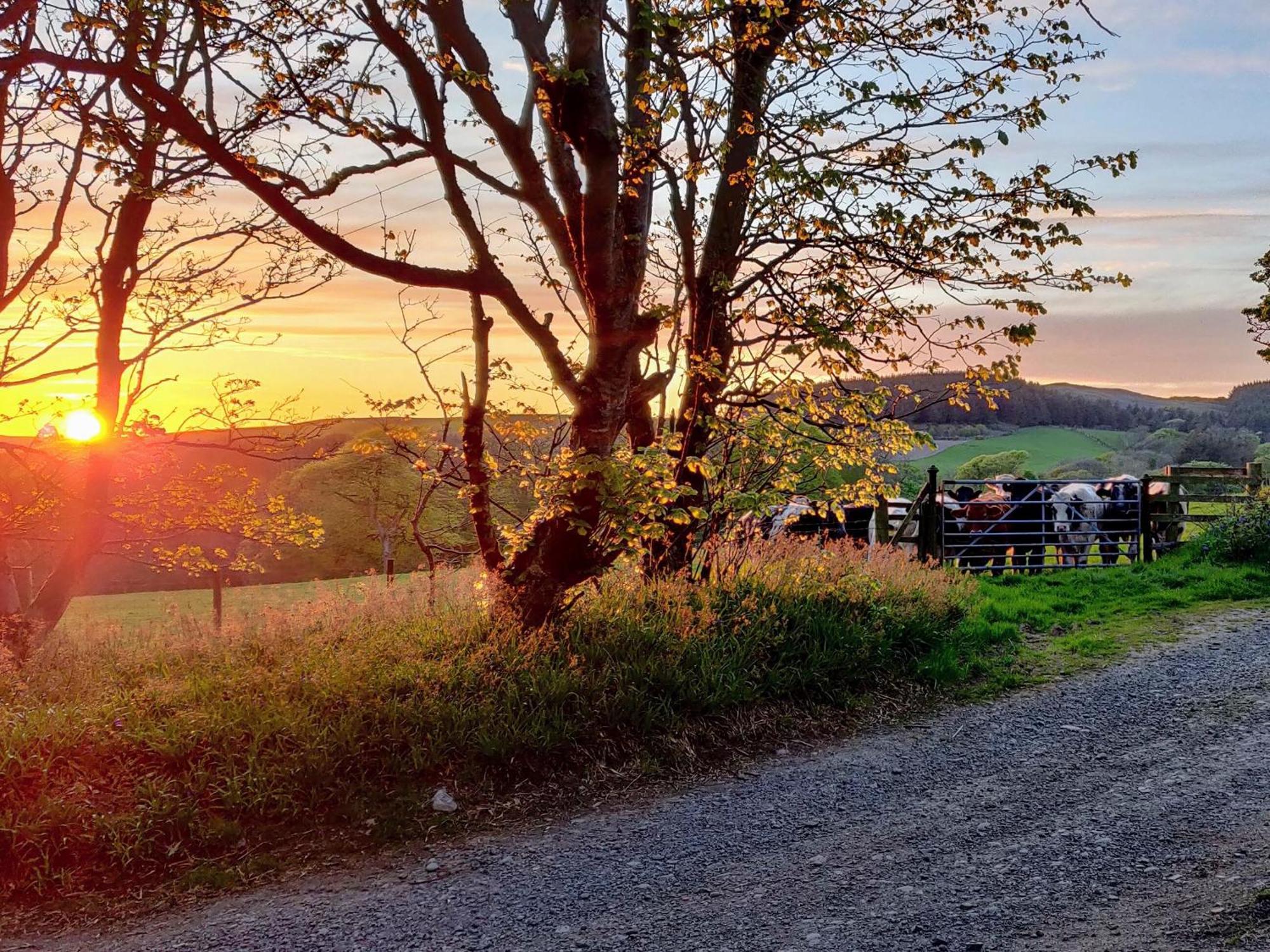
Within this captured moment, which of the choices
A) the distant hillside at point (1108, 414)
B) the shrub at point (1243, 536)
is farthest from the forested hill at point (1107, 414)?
the shrub at point (1243, 536)

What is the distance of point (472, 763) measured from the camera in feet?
19.9

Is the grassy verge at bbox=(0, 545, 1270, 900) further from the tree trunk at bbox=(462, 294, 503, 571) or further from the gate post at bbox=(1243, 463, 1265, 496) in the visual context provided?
the gate post at bbox=(1243, 463, 1265, 496)

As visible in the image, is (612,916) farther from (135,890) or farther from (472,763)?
(135,890)

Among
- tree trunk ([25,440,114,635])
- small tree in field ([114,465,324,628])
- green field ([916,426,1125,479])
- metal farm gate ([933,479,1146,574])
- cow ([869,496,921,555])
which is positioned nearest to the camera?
tree trunk ([25,440,114,635])

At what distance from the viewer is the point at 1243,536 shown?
14766 mm

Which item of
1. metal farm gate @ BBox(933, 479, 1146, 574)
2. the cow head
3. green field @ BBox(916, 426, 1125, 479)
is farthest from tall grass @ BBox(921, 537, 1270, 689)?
green field @ BBox(916, 426, 1125, 479)

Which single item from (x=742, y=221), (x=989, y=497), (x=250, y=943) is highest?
(x=742, y=221)

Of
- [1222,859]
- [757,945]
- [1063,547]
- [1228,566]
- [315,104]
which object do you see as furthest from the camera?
[1063,547]

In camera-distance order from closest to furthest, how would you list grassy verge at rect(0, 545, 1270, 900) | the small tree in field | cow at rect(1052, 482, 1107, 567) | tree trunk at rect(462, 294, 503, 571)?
grassy verge at rect(0, 545, 1270, 900) → tree trunk at rect(462, 294, 503, 571) → the small tree in field → cow at rect(1052, 482, 1107, 567)

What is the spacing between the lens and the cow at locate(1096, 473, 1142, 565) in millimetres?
18516

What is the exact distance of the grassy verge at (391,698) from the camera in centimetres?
528

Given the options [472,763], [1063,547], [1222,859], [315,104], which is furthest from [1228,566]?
[315,104]

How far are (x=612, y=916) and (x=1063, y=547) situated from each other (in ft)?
54.5

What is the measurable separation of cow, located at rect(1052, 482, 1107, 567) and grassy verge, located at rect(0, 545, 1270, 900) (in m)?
9.63
